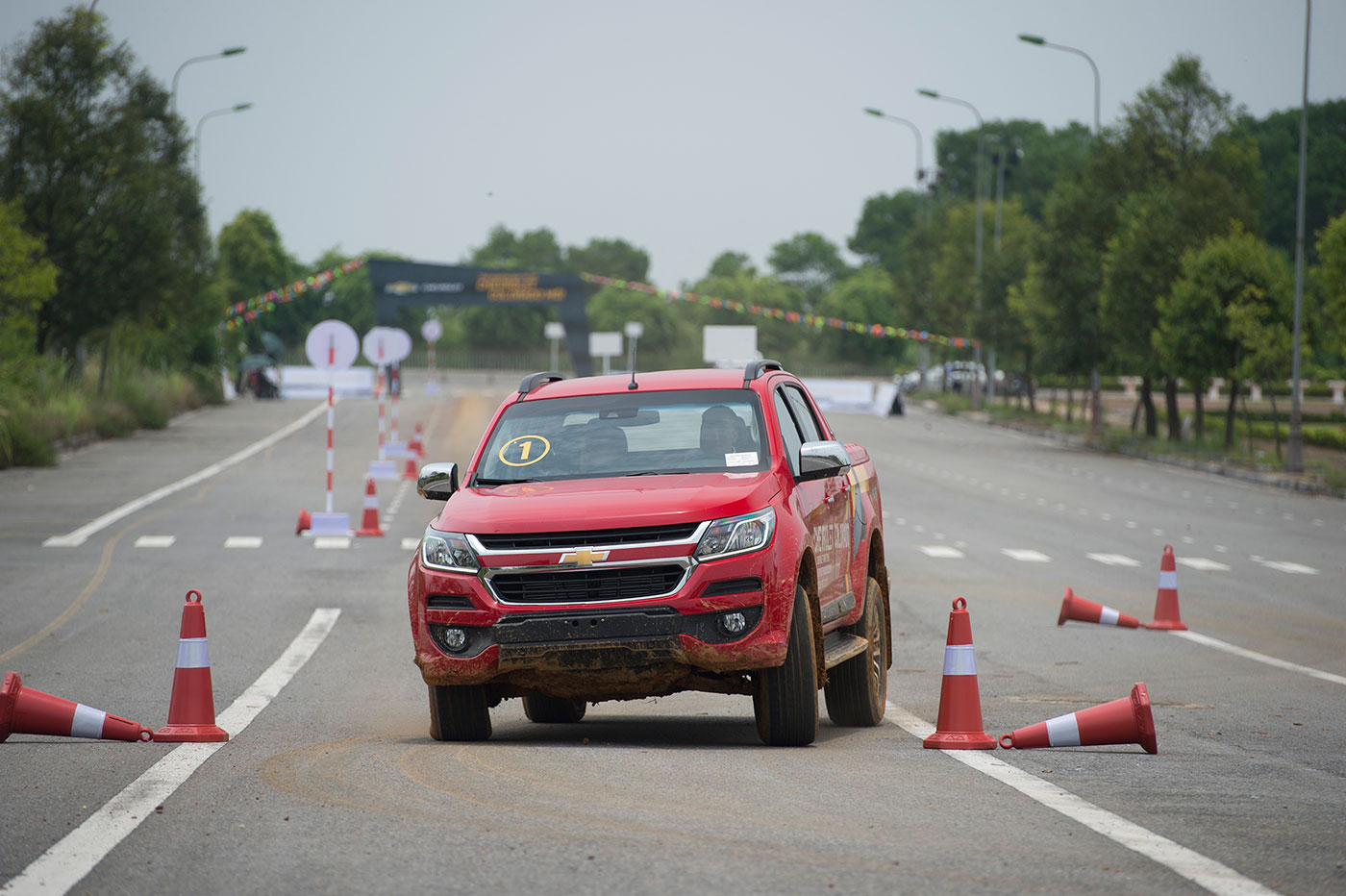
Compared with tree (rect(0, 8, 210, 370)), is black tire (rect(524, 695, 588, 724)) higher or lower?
lower

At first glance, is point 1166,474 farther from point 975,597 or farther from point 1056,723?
point 1056,723

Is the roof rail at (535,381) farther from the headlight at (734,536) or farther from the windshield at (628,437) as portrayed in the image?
the headlight at (734,536)

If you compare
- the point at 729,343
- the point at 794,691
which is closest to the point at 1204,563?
the point at 794,691

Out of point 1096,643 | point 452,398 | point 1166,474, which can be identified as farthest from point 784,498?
point 452,398

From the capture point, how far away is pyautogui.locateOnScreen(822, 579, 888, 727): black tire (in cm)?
920

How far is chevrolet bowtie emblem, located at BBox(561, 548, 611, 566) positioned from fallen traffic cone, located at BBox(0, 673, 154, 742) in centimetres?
225

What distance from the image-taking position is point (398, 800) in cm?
658

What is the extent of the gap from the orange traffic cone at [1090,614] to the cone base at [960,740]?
697 centimetres

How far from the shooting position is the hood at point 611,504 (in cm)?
770

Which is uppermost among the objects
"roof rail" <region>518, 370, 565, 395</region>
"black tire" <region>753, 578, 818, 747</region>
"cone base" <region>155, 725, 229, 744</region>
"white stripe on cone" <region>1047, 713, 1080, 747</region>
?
"roof rail" <region>518, 370, 565, 395</region>

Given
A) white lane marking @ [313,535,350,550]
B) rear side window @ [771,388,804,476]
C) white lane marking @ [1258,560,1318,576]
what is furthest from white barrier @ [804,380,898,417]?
rear side window @ [771,388,804,476]

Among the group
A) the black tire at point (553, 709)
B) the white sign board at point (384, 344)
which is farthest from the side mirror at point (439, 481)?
the white sign board at point (384, 344)

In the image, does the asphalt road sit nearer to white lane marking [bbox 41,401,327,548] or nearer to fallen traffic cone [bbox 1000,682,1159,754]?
fallen traffic cone [bbox 1000,682,1159,754]

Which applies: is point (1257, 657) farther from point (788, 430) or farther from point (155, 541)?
point (155, 541)
